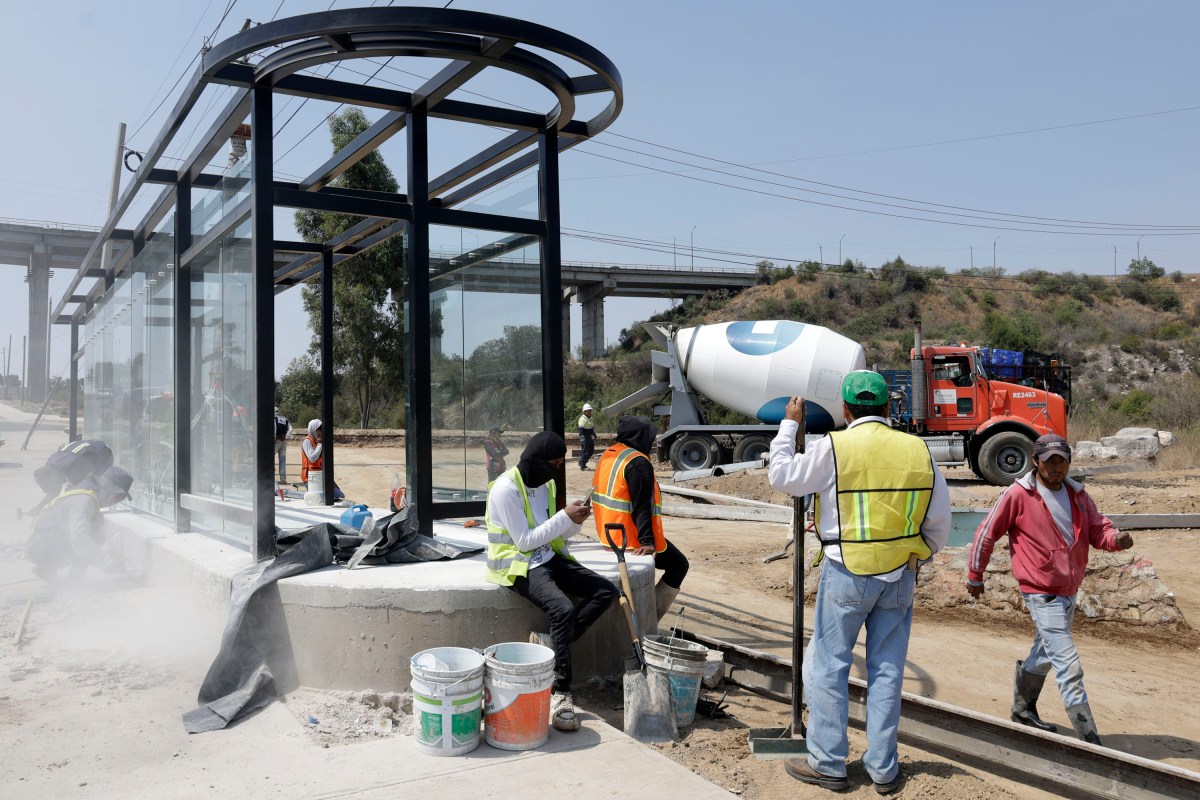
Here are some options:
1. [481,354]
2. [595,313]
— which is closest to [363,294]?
[481,354]

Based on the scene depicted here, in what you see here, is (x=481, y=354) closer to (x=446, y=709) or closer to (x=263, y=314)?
(x=263, y=314)

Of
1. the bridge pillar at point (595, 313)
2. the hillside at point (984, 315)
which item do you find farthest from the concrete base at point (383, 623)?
the bridge pillar at point (595, 313)

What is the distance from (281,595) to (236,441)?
5.72 feet

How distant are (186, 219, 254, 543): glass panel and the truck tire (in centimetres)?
1586

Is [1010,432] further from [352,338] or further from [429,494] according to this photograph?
[352,338]

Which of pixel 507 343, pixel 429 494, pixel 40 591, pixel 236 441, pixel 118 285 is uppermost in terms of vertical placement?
pixel 118 285

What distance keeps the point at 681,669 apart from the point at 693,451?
1672 centimetres

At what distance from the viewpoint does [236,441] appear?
6.40 meters

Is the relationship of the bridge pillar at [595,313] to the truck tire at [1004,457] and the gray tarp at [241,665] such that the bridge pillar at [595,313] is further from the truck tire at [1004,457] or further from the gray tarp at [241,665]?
the gray tarp at [241,665]

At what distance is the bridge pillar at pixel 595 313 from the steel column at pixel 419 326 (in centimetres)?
5778

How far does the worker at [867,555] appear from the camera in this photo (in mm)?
3969

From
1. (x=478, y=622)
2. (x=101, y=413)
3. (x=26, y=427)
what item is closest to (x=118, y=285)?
(x=101, y=413)

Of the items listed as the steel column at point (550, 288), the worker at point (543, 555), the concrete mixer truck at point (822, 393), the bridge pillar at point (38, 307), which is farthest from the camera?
the bridge pillar at point (38, 307)

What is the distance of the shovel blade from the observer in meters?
4.63
